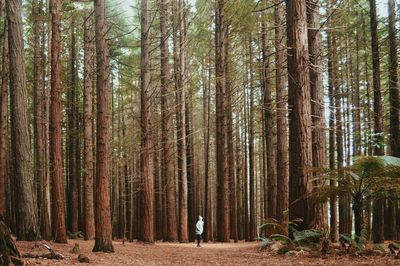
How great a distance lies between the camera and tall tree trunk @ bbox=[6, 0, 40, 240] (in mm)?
10703

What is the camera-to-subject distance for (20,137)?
11.0 m

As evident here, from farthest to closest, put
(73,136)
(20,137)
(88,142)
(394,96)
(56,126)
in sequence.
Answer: (73,136), (88,142), (394,96), (56,126), (20,137)

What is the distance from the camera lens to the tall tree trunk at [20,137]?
10703 mm

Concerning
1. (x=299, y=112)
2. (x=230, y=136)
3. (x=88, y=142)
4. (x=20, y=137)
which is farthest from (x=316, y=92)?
(x=230, y=136)

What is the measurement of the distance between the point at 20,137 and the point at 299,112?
23.2 feet

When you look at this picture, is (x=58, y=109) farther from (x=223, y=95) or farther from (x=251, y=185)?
(x=251, y=185)

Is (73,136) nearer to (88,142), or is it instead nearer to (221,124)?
(88,142)

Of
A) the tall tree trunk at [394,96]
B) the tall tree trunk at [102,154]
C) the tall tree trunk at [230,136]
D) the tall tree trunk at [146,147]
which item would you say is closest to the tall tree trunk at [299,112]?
the tall tree trunk at [102,154]

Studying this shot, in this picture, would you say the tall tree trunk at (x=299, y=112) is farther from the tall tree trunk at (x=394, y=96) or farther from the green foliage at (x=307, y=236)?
the tall tree trunk at (x=394, y=96)

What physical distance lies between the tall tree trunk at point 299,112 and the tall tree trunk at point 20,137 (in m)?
6.52

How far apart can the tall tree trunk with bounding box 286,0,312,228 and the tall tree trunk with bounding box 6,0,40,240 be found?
652 cm

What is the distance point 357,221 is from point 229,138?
13.9 meters

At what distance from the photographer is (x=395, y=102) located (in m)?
14.7

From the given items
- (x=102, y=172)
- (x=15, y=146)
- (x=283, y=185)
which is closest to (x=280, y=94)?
(x=283, y=185)
